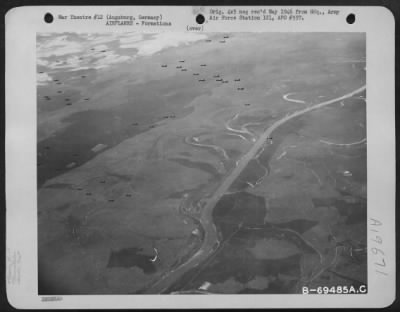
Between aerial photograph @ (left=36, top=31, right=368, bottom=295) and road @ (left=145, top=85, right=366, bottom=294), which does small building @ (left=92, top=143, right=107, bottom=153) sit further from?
road @ (left=145, top=85, right=366, bottom=294)

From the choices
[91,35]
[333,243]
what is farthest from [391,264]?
[91,35]

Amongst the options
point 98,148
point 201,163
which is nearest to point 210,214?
point 201,163

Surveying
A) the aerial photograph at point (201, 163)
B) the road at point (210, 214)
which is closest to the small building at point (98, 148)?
the aerial photograph at point (201, 163)

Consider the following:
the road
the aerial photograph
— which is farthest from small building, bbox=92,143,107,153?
the road

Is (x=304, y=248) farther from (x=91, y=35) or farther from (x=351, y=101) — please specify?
(x=91, y=35)

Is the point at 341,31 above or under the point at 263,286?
above

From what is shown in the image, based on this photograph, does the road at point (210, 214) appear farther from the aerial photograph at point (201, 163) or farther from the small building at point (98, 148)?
the small building at point (98, 148)

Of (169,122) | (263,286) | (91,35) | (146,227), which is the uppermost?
(91,35)
